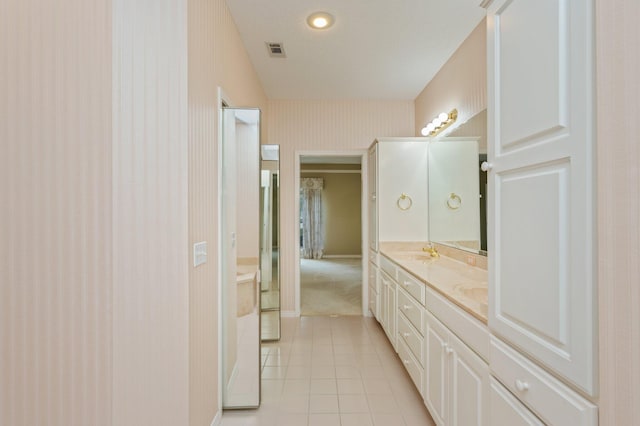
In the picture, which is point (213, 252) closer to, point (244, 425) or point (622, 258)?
point (244, 425)

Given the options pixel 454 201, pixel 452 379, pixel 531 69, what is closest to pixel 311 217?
pixel 454 201

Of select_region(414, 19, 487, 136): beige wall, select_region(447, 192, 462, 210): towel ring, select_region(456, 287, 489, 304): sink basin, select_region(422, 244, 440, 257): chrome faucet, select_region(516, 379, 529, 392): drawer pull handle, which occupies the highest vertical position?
select_region(414, 19, 487, 136): beige wall

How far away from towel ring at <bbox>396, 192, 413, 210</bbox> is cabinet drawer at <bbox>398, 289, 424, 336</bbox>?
113 cm

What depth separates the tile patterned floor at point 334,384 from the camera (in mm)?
2107

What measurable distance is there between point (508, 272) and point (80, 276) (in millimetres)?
1213

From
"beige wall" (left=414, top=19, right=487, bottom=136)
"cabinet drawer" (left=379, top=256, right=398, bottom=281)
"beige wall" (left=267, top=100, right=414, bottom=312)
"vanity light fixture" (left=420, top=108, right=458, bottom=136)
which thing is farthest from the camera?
"beige wall" (left=267, top=100, right=414, bottom=312)

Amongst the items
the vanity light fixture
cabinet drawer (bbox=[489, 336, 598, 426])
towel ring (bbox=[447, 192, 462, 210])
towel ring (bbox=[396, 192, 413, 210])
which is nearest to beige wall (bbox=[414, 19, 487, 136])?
the vanity light fixture

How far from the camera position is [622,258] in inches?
27.4

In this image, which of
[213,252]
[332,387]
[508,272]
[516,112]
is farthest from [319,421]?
[516,112]

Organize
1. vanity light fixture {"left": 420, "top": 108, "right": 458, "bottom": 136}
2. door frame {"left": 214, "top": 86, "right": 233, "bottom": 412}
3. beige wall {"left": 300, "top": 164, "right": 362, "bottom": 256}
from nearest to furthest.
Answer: door frame {"left": 214, "top": 86, "right": 233, "bottom": 412} < vanity light fixture {"left": 420, "top": 108, "right": 458, "bottom": 136} < beige wall {"left": 300, "top": 164, "right": 362, "bottom": 256}

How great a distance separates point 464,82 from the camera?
9.28ft

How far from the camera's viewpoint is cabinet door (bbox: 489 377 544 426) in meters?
1.00

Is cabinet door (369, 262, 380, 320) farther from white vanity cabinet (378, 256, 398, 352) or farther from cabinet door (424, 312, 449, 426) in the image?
cabinet door (424, 312, 449, 426)

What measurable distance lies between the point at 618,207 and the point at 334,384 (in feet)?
7.50
